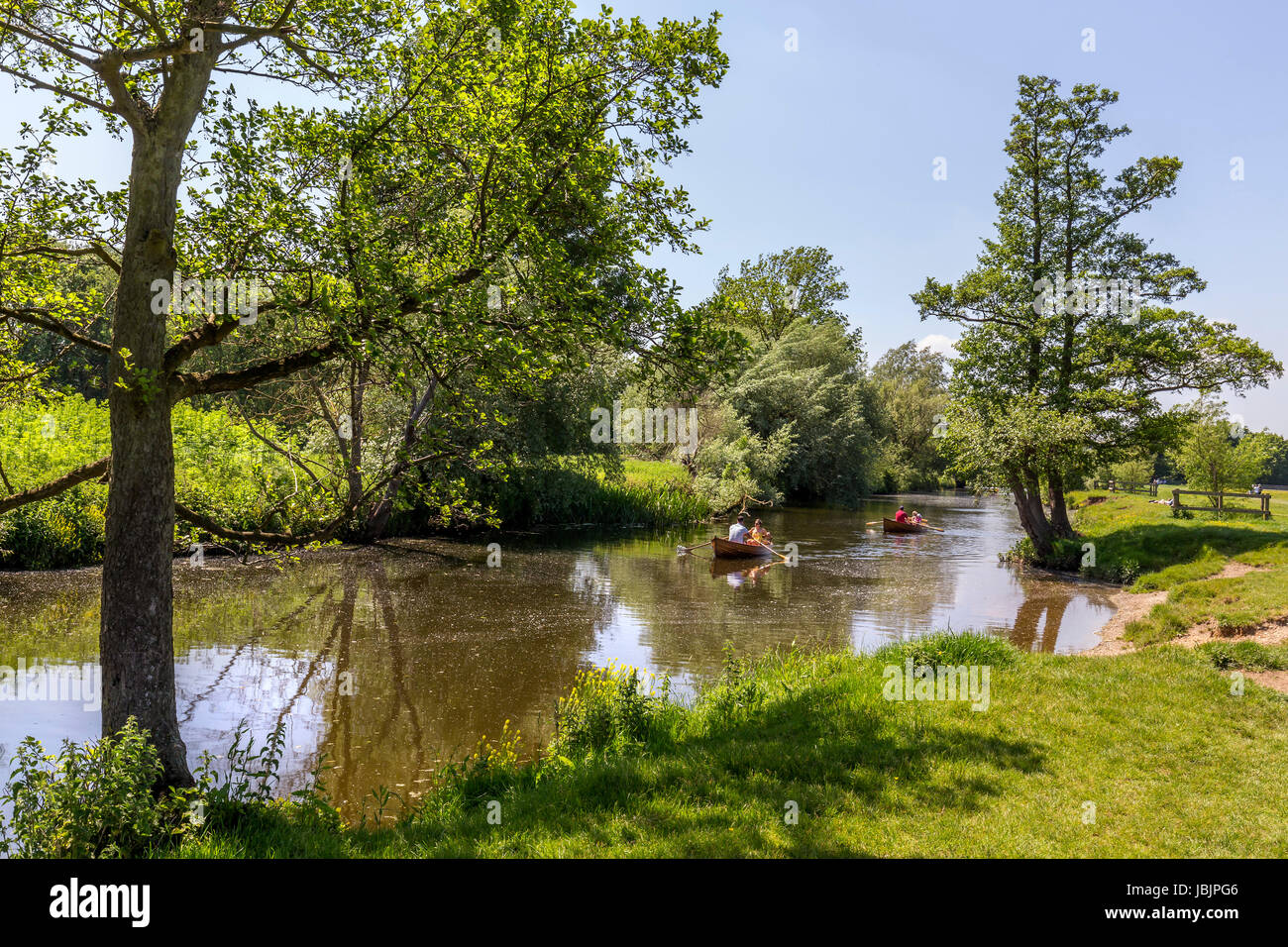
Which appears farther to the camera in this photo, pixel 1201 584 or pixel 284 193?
pixel 1201 584

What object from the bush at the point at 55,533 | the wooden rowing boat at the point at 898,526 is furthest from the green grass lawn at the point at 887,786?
the wooden rowing boat at the point at 898,526

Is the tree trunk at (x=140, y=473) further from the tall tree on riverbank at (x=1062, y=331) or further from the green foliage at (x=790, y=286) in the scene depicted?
the green foliage at (x=790, y=286)

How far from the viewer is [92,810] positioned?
17.0 ft

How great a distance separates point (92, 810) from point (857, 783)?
5.72 meters

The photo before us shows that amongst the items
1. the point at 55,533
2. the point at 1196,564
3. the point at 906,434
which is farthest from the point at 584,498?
the point at 906,434

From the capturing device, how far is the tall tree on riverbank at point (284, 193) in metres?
6.49

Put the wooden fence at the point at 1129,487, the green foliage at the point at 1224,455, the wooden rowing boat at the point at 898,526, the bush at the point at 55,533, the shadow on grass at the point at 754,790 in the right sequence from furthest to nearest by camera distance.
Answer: the wooden fence at the point at 1129,487, the green foliage at the point at 1224,455, the wooden rowing boat at the point at 898,526, the bush at the point at 55,533, the shadow on grass at the point at 754,790

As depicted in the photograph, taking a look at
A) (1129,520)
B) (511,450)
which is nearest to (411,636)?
(511,450)

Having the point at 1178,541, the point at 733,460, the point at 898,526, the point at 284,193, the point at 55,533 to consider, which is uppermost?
the point at 284,193

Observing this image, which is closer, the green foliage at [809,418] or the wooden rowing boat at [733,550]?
the wooden rowing boat at [733,550]

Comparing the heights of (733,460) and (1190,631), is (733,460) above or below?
above

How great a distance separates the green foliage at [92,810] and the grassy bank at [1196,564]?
51.8 feet

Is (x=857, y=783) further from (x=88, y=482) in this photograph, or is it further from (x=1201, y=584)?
(x=88, y=482)

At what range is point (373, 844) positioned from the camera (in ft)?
19.1
